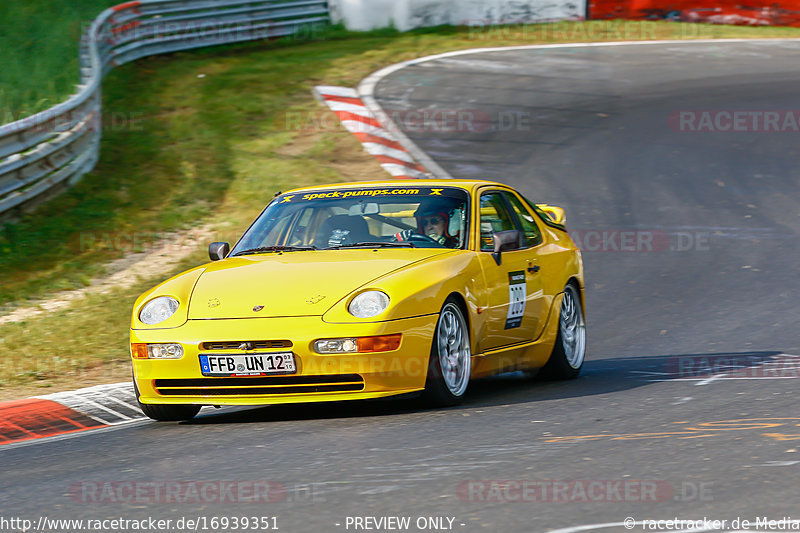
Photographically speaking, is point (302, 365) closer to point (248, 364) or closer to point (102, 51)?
point (248, 364)

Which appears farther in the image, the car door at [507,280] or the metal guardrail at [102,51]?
the metal guardrail at [102,51]

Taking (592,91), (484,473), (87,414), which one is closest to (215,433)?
(87,414)

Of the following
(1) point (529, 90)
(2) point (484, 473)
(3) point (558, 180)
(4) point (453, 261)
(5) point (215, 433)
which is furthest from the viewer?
(1) point (529, 90)

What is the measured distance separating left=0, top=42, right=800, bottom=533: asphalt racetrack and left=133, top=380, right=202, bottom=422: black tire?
0.25 feet

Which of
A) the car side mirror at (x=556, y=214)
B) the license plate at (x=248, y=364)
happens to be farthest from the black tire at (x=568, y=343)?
the license plate at (x=248, y=364)

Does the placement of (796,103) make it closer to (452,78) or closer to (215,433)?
(452,78)

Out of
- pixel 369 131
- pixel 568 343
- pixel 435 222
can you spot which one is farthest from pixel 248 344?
pixel 369 131

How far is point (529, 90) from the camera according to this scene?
64.3 ft

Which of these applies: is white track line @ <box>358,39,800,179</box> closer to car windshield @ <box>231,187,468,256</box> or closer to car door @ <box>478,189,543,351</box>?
car door @ <box>478,189,543,351</box>

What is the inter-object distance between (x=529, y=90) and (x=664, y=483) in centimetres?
1557

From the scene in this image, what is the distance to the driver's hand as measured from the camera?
736cm

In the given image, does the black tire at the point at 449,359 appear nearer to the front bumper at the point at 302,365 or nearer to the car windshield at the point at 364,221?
the front bumper at the point at 302,365

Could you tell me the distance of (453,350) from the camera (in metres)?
A: 6.75

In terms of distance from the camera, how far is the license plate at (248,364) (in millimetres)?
6270
